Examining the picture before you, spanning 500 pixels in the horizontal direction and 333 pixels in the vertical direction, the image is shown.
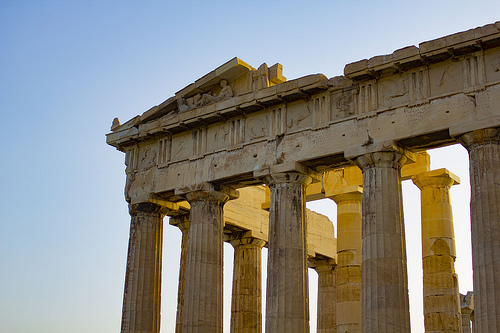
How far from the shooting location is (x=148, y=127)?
30.2m

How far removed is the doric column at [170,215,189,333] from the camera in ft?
105

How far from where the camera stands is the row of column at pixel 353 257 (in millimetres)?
21406

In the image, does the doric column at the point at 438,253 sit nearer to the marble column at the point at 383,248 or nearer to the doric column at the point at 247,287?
the marble column at the point at 383,248

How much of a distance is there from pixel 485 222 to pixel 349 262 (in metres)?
10.2

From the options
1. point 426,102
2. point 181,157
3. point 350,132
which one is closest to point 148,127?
point 181,157

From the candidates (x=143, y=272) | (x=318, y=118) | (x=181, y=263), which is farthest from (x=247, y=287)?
(x=318, y=118)

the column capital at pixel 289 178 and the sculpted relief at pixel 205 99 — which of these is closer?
the column capital at pixel 289 178

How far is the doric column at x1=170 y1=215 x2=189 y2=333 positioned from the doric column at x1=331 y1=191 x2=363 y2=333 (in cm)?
676

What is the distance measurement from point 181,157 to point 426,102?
408 inches

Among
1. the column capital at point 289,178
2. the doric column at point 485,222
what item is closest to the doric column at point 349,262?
the column capital at point 289,178

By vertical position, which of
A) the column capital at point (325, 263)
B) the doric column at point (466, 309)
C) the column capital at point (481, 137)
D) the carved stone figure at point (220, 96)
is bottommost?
the doric column at point (466, 309)

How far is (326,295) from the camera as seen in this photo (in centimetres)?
3809

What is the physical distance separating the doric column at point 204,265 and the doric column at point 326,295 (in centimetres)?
1131

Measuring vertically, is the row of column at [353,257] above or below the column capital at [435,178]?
below
